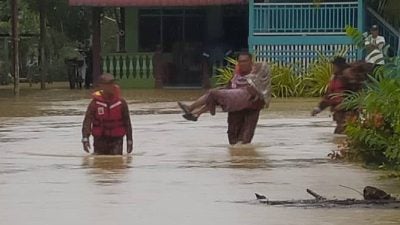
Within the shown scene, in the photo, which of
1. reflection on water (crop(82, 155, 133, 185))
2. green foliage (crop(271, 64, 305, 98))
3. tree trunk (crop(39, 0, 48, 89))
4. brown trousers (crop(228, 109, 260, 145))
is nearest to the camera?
reflection on water (crop(82, 155, 133, 185))

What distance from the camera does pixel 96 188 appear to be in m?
12.0

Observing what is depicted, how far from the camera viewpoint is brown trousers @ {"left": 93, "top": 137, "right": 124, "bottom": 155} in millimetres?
15766

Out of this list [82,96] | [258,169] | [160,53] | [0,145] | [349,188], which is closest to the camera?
[349,188]

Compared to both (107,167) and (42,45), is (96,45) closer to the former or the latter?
(42,45)

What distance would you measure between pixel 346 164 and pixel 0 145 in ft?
18.1

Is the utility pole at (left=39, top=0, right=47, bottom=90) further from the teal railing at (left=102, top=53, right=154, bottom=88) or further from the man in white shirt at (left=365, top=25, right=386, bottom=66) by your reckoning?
the man in white shirt at (left=365, top=25, right=386, bottom=66)

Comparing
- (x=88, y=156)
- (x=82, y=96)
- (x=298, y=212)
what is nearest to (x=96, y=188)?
(x=298, y=212)

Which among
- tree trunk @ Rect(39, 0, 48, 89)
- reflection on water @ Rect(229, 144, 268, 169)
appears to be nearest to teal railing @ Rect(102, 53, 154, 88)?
tree trunk @ Rect(39, 0, 48, 89)

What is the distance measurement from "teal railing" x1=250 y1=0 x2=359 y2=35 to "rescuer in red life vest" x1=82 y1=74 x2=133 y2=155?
57.4ft

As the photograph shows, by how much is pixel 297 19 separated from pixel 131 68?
Answer: 20.2 feet

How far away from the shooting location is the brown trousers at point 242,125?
17.4 metres

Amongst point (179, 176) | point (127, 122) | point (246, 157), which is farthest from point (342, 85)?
point (179, 176)

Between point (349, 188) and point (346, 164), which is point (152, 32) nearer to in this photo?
point (346, 164)

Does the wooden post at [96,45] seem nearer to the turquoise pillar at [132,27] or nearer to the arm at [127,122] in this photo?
the turquoise pillar at [132,27]
